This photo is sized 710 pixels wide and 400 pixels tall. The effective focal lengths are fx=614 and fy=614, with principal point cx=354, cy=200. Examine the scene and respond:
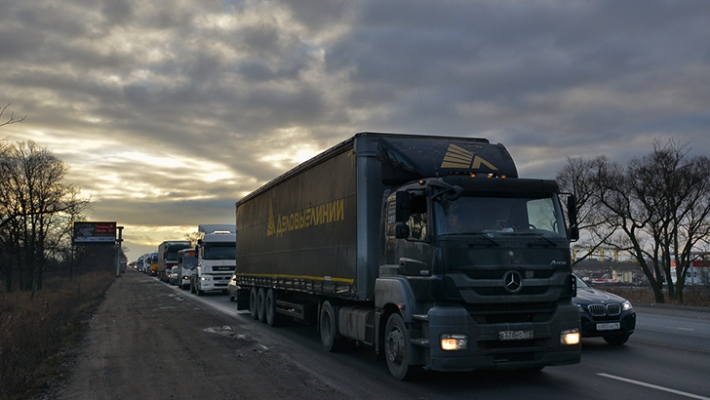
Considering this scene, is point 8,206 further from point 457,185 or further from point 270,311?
point 457,185

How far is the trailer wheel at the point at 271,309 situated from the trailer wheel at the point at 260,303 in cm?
30

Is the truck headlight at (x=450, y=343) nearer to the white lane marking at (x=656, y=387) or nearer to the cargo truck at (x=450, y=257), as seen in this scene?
the cargo truck at (x=450, y=257)

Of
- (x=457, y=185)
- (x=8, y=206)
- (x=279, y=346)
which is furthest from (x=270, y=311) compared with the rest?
(x=8, y=206)

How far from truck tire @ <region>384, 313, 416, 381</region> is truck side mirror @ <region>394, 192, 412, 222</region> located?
1408 millimetres

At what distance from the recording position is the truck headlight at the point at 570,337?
8.17 meters

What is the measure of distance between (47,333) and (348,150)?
27.6 feet

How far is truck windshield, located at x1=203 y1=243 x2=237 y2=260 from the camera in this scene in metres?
33.1

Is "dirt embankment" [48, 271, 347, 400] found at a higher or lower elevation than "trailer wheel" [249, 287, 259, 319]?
lower

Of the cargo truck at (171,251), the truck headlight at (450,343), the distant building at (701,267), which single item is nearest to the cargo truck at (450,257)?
the truck headlight at (450,343)

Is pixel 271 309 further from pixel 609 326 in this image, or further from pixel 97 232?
pixel 97 232

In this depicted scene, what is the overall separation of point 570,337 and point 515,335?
2.82ft

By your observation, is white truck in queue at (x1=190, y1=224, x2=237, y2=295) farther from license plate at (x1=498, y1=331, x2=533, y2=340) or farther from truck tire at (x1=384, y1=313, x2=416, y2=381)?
license plate at (x1=498, y1=331, x2=533, y2=340)

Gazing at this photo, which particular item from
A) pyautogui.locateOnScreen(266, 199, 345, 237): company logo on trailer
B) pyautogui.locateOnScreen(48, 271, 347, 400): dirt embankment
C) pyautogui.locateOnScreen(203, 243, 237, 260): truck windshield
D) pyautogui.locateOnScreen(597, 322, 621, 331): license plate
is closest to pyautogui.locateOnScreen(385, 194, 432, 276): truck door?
pyautogui.locateOnScreen(48, 271, 347, 400): dirt embankment

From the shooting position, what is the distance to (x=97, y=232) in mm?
83000
